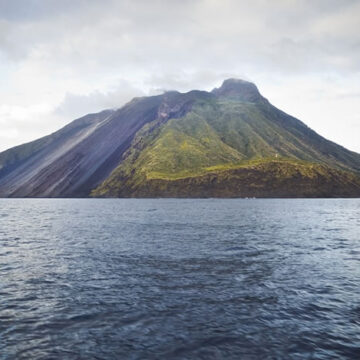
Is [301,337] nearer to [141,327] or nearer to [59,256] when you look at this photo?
[141,327]

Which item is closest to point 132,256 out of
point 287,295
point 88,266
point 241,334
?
point 88,266

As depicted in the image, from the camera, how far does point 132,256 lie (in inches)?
1594

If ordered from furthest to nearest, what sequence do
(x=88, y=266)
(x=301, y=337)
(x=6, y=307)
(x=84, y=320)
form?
(x=88, y=266) → (x=6, y=307) → (x=84, y=320) → (x=301, y=337)

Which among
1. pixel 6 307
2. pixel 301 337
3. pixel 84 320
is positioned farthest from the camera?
pixel 6 307

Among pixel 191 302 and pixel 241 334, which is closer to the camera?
pixel 241 334

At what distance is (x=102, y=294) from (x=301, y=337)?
14518 mm

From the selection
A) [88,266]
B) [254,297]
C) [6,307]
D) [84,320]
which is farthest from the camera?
[88,266]

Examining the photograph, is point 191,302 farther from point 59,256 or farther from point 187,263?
point 59,256

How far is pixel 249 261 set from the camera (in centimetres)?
3731

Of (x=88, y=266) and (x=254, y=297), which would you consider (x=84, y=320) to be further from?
(x=88, y=266)

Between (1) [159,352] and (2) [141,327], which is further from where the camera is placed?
(2) [141,327]

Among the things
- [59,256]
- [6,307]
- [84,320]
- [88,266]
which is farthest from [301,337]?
[59,256]

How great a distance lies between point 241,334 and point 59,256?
28.6 meters

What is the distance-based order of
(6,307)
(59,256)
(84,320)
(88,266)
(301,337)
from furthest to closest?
(59,256), (88,266), (6,307), (84,320), (301,337)
